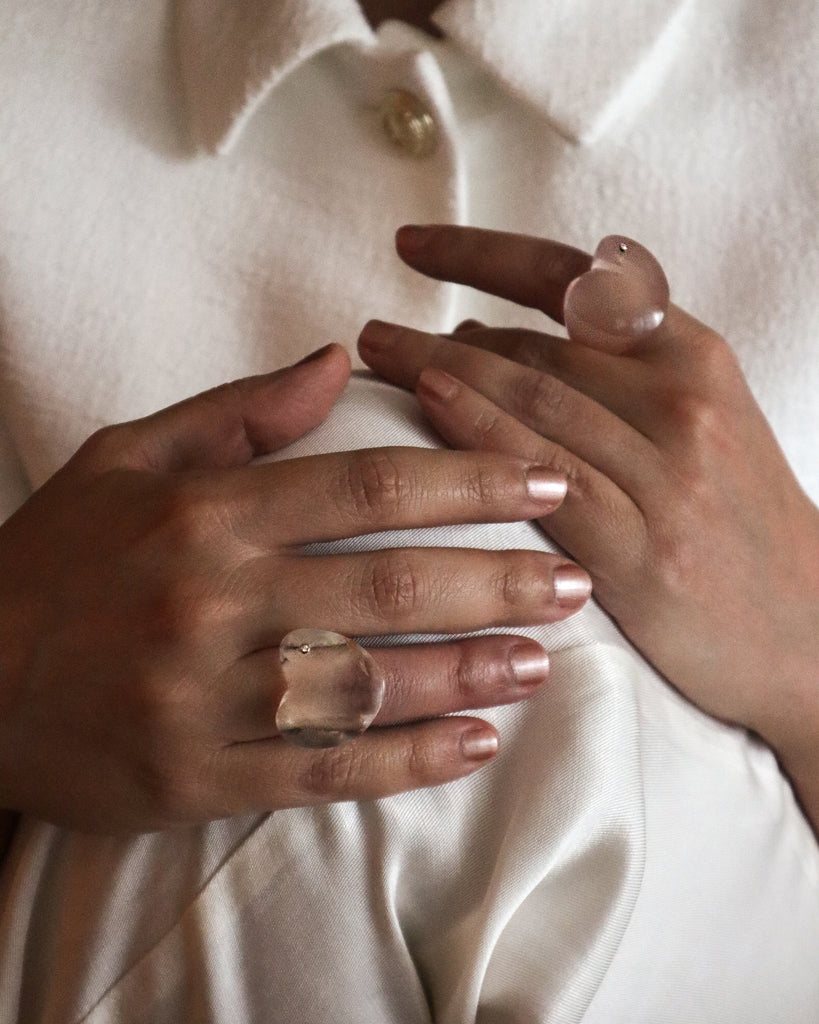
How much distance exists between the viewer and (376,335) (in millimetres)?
620

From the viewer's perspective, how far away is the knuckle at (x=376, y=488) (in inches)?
19.3

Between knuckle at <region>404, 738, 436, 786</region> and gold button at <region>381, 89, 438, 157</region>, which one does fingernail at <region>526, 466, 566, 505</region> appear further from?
gold button at <region>381, 89, 438, 157</region>

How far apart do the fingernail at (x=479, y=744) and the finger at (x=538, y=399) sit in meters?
0.17

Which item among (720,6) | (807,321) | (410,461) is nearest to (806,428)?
(807,321)

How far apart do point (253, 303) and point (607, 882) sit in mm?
540

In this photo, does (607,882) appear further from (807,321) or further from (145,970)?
(807,321)

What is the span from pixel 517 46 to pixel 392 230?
0.16 meters

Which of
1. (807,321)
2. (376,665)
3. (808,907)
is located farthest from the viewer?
→ (807,321)

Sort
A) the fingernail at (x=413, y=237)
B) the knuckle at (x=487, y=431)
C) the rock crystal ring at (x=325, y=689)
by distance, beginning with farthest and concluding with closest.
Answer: the fingernail at (x=413, y=237), the knuckle at (x=487, y=431), the rock crystal ring at (x=325, y=689)

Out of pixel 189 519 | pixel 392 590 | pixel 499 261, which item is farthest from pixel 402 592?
pixel 499 261

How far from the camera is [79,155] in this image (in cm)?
78

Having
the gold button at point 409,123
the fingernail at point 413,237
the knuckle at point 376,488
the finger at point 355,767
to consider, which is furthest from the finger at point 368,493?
the gold button at point 409,123

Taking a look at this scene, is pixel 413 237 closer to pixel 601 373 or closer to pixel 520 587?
pixel 601 373

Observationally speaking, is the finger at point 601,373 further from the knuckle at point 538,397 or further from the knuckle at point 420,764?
the knuckle at point 420,764
